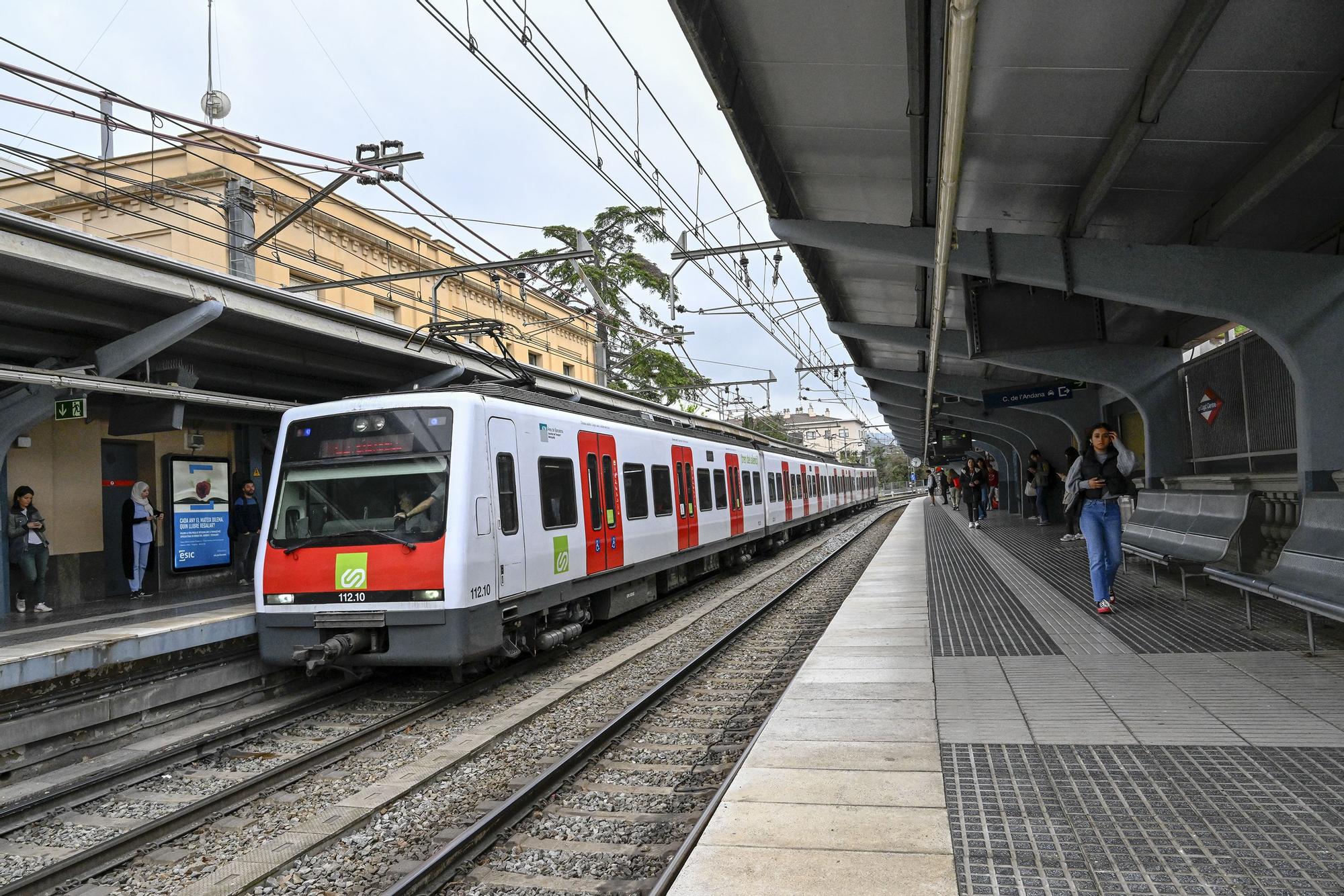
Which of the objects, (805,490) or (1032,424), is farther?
(805,490)

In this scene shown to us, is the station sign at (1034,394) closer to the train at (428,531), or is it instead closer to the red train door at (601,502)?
the red train door at (601,502)

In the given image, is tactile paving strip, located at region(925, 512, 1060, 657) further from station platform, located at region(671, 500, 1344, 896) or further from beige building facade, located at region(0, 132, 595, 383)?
beige building facade, located at region(0, 132, 595, 383)

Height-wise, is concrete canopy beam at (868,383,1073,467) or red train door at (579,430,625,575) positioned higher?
concrete canopy beam at (868,383,1073,467)

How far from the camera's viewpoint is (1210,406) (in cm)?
1143

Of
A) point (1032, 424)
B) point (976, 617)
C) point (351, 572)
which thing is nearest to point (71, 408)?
point (351, 572)

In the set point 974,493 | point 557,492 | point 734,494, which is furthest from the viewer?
point 974,493

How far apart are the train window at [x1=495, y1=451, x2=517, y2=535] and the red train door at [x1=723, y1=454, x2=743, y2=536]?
862 cm

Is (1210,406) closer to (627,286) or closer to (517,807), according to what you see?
(517,807)

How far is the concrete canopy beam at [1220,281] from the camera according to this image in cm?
746

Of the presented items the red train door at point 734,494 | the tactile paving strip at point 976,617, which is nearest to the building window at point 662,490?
the tactile paving strip at point 976,617

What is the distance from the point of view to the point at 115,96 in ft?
25.2

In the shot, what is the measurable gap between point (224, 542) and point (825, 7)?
1129cm

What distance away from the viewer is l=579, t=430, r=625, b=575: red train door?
31.8 ft

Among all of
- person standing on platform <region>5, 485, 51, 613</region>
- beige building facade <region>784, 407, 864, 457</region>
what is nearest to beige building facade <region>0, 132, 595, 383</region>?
person standing on platform <region>5, 485, 51, 613</region>
